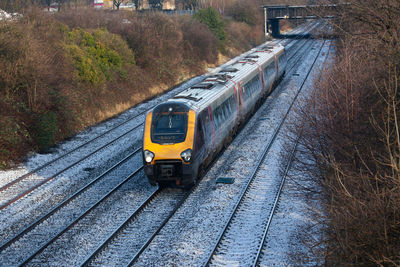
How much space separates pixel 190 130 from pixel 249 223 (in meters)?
3.41

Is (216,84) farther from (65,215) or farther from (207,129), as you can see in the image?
(65,215)

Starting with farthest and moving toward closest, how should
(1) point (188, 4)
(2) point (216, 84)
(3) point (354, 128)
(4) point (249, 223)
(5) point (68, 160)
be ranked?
(1) point (188, 4)
(2) point (216, 84)
(5) point (68, 160)
(4) point (249, 223)
(3) point (354, 128)

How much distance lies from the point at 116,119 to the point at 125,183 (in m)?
10.3

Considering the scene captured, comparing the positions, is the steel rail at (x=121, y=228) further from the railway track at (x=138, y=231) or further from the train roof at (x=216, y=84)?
the train roof at (x=216, y=84)

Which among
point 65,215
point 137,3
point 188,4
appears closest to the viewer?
point 65,215

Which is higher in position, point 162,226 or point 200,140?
point 200,140

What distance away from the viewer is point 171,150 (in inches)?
551

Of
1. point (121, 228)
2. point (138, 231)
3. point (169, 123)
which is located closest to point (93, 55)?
point (169, 123)

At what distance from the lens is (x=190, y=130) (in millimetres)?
14297

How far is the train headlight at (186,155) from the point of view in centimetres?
1392

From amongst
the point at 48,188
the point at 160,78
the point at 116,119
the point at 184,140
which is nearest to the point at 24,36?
the point at 116,119

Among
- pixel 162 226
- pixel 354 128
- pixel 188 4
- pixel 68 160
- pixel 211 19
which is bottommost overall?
pixel 162 226

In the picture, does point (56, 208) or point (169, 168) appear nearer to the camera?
A: point (56, 208)

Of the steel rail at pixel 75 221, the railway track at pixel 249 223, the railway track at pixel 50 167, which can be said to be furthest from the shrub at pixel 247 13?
the steel rail at pixel 75 221
